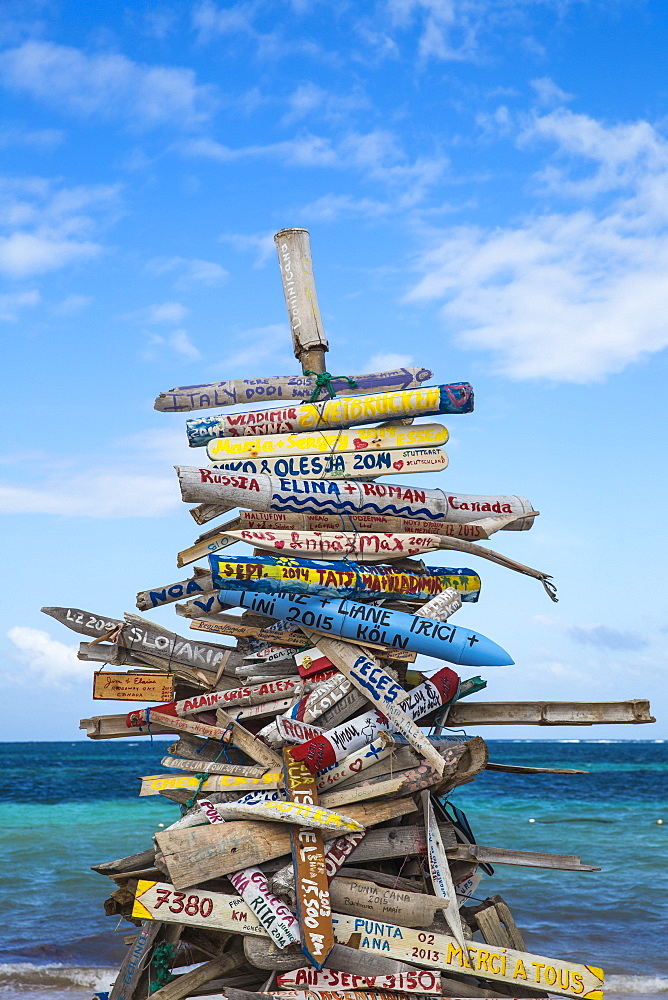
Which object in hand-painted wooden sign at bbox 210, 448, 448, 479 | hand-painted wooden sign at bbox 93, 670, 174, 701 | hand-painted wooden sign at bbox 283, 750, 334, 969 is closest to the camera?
hand-painted wooden sign at bbox 283, 750, 334, 969

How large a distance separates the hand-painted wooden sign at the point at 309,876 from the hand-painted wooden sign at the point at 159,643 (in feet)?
3.76

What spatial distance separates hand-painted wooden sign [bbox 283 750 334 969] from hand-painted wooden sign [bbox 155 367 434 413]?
3131mm

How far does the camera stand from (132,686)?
7.01 metres

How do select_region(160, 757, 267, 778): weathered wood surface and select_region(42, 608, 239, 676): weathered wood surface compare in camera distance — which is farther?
select_region(42, 608, 239, 676): weathered wood surface

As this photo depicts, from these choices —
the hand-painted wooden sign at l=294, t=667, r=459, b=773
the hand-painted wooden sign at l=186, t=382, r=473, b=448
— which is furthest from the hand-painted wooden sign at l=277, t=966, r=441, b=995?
the hand-painted wooden sign at l=186, t=382, r=473, b=448

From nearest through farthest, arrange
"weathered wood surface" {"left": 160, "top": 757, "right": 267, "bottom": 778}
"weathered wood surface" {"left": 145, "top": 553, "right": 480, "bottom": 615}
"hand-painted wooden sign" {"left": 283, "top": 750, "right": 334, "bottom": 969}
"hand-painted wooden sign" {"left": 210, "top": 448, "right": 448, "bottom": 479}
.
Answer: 1. "hand-painted wooden sign" {"left": 283, "top": 750, "right": 334, "bottom": 969}
2. "weathered wood surface" {"left": 160, "top": 757, "right": 267, "bottom": 778}
3. "weathered wood surface" {"left": 145, "top": 553, "right": 480, "bottom": 615}
4. "hand-painted wooden sign" {"left": 210, "top": 448, "right": 448, "bottom": 479}

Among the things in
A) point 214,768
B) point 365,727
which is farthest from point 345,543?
point 214,768

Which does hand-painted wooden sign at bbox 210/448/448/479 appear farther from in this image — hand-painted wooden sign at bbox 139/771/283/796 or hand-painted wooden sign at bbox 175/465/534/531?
hand-painted wooden sign at bbox 139/771/283/796

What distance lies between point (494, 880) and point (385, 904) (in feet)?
42.5

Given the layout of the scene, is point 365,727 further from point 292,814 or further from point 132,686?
point 132,686

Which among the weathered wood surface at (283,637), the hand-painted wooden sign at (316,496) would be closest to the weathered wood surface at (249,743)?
the weathered wood surface at (283,637)

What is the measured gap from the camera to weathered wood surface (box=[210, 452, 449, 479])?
7352 millimetres

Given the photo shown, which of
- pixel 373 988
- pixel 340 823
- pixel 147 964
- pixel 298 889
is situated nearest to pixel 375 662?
pixel 340 823

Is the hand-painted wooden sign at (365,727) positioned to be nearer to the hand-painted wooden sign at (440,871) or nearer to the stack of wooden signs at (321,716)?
the stack of wooden signs at (321,716)
